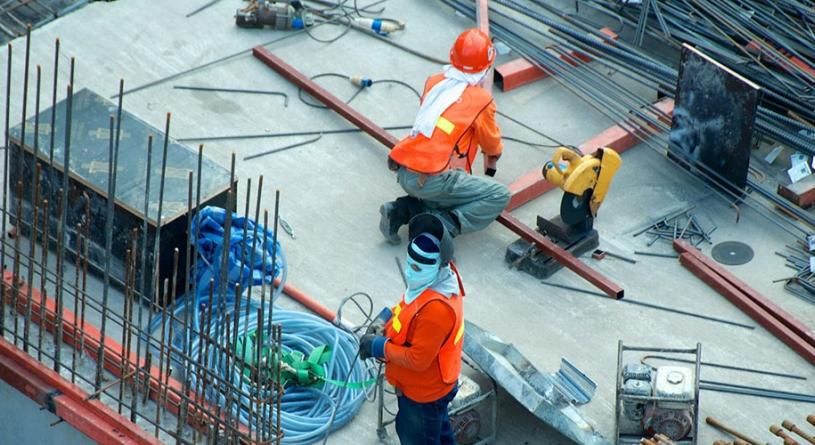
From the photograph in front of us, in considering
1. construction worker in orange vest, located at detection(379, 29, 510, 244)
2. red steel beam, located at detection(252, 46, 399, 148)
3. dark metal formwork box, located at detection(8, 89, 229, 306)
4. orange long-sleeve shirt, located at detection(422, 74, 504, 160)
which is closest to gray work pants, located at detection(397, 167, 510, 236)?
construction worker in orange vest, located at detection(379, 29, 510, 244)

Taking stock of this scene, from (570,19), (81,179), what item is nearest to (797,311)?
(570,19)

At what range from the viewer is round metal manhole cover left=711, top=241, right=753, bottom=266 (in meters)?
14.0

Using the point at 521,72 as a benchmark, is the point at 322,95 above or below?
below

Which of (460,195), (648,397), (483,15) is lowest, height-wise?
(648,397)

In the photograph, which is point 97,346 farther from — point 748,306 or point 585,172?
point 748,306

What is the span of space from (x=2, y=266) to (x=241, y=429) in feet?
7.00

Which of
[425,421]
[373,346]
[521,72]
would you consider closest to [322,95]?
[521,72]

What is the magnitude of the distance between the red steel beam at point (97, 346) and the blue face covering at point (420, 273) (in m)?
1.53

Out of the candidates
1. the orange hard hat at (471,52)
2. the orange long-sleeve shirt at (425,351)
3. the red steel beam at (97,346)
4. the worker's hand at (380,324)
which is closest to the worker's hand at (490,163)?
the orange hard hat at (471,52)

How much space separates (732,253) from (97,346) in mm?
5092

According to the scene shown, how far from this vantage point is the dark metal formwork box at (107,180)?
503 inches

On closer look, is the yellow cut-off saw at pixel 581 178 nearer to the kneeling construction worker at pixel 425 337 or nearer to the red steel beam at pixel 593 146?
the red steel beam at pixel 593 146

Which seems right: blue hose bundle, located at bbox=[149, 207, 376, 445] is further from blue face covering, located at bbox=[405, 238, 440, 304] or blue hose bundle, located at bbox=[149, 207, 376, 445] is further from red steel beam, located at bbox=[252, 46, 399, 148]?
red steel beam, located at bbox=[252, 46, 399, 148]

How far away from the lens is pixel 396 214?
1388 cm
